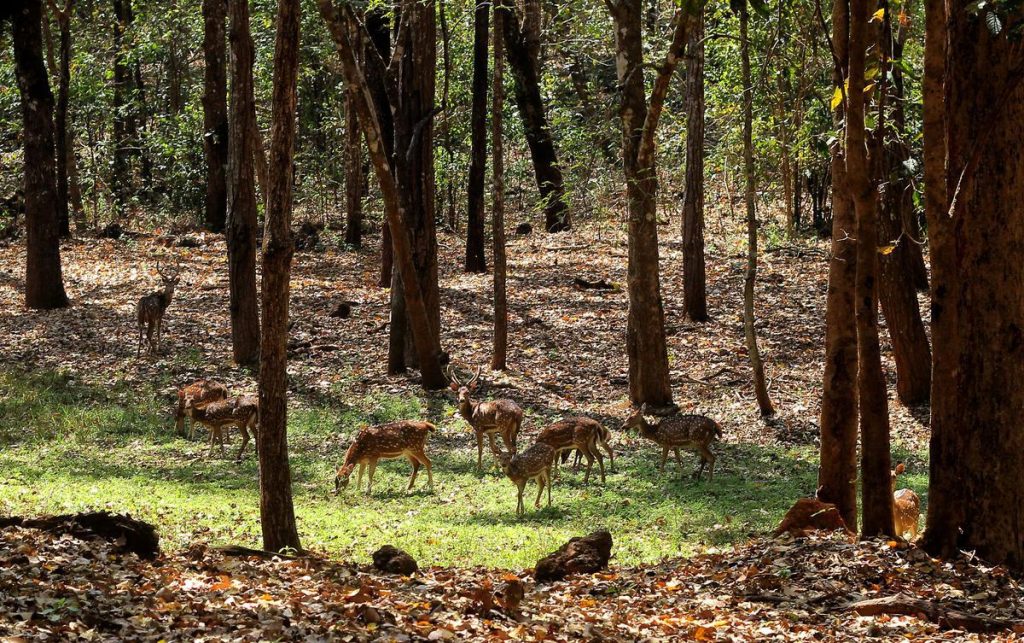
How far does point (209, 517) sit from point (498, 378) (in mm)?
8623

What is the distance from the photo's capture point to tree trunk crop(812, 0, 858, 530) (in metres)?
10.2

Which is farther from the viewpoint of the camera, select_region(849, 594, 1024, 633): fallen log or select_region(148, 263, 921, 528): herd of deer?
select_region(148, 263, 921, 528): herd of deer

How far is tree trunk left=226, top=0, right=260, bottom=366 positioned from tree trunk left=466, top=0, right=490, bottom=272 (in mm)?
6007

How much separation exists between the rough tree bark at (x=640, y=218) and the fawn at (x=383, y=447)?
185 inches

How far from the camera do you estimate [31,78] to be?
76.0 ft

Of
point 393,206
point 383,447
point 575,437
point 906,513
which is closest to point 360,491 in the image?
point 383,447

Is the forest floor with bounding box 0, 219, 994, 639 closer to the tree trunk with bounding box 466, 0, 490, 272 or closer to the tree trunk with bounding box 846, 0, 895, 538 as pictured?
the tree trunk with bounding box 846, 0, 895, 538

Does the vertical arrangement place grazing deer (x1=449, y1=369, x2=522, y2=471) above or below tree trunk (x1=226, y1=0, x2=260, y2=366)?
below

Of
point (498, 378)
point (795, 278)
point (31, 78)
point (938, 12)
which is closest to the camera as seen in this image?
point (938, 12)

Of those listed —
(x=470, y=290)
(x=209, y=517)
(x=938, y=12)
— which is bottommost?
(x=209, y=517)

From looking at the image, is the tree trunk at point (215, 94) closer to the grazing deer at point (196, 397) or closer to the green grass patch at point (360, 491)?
the green grass patch at point (360, 491)

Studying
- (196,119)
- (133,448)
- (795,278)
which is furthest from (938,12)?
(196,119)

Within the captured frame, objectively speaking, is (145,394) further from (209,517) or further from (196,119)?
(196,119)

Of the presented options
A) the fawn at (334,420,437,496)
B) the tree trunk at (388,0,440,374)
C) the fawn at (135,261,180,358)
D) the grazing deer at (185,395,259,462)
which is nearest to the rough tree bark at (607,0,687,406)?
the tree trunk at (388,0,440,374)
